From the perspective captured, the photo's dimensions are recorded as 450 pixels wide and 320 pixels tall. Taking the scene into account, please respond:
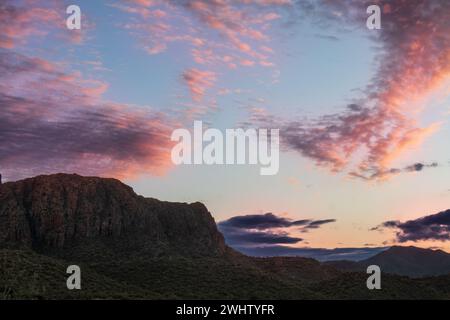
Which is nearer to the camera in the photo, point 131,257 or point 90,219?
point 131,257

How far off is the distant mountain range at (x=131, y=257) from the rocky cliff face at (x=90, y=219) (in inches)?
11.0

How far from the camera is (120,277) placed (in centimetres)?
9006

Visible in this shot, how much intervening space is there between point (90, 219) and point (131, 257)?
2648cm

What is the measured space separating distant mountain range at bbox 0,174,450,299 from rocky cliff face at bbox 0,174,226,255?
0.28m

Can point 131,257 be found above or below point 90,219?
below

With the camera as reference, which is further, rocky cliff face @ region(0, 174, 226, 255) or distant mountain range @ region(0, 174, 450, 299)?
rocky cliff face @ region(0, 174, 226, 255)

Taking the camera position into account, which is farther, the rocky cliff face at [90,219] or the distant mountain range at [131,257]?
the rocky cliff face at [90,219]

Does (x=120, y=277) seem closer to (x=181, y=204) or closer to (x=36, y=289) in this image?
(x=36, y=289)

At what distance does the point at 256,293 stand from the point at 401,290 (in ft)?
92.7

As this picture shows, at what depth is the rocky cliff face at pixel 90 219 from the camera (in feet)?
437

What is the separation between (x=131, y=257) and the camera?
120812mm

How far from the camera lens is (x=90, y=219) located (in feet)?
465

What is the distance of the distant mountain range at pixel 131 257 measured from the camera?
74.7 meters

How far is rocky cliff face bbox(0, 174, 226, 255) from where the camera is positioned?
13312cm
